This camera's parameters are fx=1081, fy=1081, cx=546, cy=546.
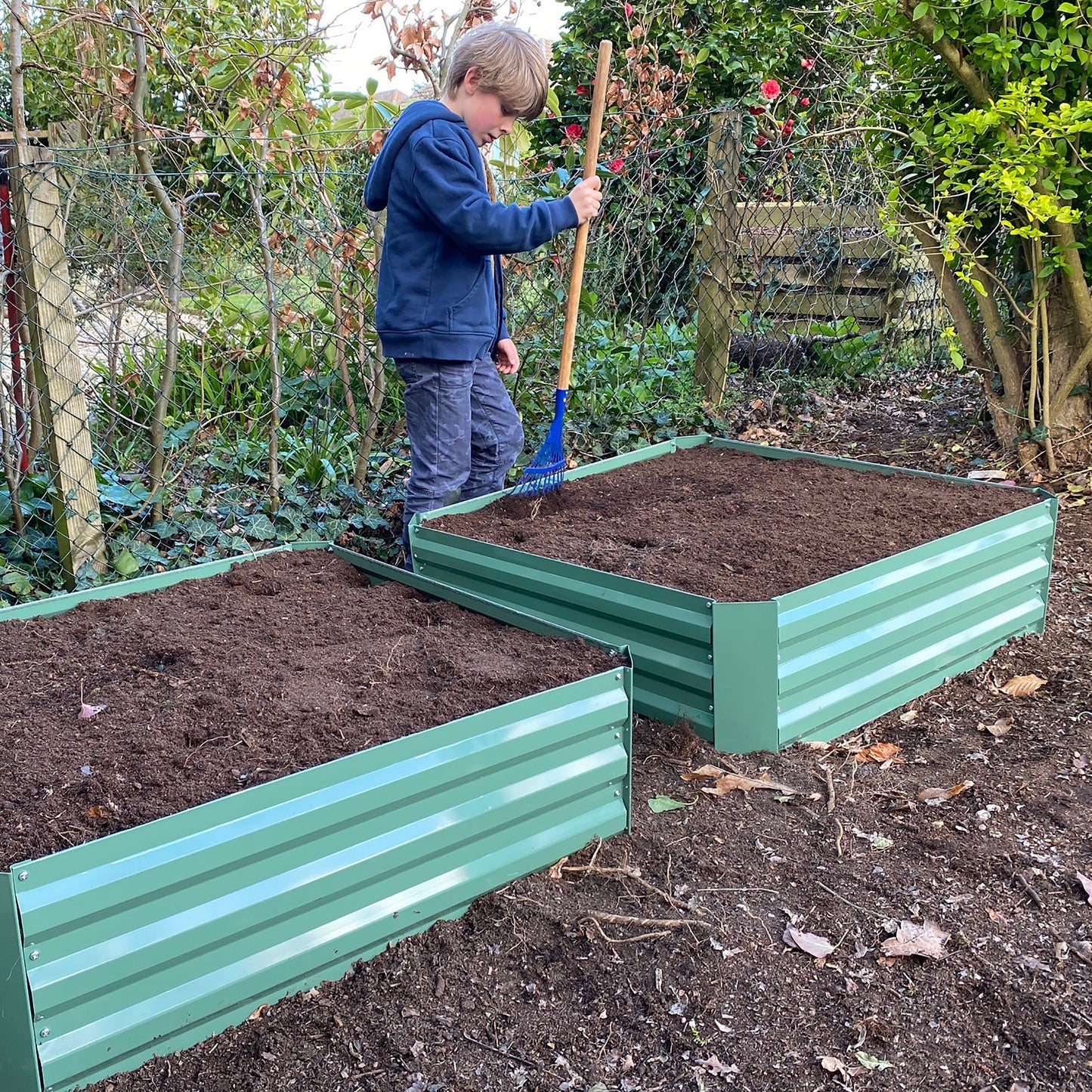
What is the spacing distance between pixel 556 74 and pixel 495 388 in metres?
5.46

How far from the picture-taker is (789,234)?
6195mm

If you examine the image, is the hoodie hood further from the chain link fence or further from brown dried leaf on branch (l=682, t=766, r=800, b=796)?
brown dried leaf on branch (l=682, t=766, r=800, b=796)

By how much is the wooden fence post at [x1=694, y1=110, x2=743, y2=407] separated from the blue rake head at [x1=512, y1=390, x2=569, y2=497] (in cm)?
223

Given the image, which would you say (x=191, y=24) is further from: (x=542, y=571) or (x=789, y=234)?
(x=542, y=571)

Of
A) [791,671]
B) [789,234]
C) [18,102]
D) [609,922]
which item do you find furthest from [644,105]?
[609,922]

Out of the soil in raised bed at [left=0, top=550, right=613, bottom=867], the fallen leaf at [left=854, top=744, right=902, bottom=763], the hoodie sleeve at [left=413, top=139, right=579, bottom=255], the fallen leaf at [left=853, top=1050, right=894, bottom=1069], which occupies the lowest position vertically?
the fallen leaf at [left=853, top=1050, right=894, bottom=1069]

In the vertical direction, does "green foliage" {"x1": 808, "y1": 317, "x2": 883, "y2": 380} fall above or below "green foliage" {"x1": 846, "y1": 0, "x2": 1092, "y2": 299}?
below

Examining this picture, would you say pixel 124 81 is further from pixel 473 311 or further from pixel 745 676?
pixel 745 676

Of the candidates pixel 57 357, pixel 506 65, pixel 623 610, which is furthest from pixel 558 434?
pixel 57 357

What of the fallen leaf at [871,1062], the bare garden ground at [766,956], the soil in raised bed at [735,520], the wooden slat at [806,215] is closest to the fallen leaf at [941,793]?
the bare garden ground at [766,956]

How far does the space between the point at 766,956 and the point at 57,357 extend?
2.81m

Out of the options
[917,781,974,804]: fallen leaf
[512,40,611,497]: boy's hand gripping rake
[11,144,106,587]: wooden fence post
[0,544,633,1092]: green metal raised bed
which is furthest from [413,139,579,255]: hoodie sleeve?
[917,781,974,804]: fallen leaf

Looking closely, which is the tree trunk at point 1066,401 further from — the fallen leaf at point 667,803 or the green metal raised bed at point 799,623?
the fallen leaf at point 667,803

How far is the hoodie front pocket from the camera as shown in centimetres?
343
